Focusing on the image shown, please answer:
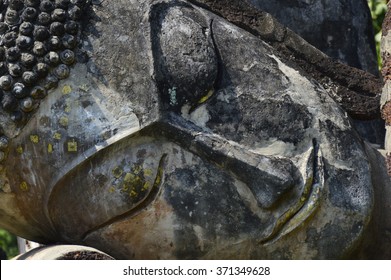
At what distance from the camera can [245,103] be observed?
331 cm

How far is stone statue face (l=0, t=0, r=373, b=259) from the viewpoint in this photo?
324 centimetres

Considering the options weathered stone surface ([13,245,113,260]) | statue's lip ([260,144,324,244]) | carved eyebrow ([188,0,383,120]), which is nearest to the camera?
weathered stone surface ([13,245,113,260])

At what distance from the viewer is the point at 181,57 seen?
10.8 feet

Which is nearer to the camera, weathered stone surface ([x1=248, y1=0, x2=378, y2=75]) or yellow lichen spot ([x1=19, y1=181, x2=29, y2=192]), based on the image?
yellow lichen spot ([x1=19, y1=181, x2=29, y2=192])

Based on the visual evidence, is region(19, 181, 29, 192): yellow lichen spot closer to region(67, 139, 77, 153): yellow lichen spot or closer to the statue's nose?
region(67, 139, 77, 153): yellow lichen spot

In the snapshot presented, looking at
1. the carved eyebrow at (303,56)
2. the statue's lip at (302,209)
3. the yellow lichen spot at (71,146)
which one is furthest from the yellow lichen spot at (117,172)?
the carved eyebrow at (303,56)

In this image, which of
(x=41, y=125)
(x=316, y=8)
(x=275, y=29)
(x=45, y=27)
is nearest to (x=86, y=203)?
(x=41, y=125)

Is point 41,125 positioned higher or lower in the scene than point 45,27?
lower

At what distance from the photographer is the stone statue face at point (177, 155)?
3.24 m

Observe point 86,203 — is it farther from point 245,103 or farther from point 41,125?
point 245,103

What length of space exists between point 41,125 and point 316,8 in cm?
118

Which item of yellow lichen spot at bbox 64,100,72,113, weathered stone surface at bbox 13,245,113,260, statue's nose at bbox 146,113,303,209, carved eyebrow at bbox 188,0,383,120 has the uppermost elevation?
carved eyebrow at bbox 188,0,383,120

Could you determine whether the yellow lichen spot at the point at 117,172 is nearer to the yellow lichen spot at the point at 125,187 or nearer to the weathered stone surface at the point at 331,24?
the yellow lichen spot at the point at 125,187

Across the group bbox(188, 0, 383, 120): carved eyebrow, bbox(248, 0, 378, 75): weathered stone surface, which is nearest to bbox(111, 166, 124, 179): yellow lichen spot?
bbox(188, 0, 383, 120): carved eyebrow
